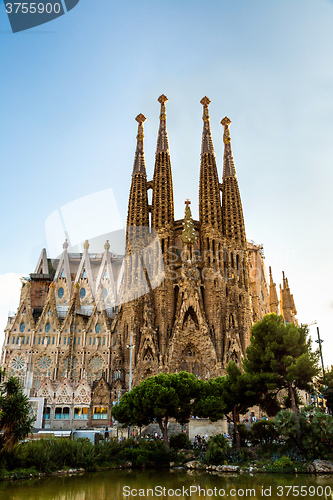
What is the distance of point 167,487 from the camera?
16.5m

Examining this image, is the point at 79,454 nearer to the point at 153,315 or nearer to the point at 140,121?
the point at 153,315

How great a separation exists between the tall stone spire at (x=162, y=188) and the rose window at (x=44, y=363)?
1859 centimetres

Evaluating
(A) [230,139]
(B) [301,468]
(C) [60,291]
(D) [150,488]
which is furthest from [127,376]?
(A) [230,139]

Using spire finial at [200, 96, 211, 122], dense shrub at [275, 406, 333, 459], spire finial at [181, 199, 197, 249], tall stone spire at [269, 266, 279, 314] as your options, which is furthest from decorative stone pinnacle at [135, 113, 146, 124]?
dense shrub at [275, 406, 333, 459]

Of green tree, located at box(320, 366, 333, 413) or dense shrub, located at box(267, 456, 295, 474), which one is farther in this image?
green tree, located at box(320, 366, 333, 413)

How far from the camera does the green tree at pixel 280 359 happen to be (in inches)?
954

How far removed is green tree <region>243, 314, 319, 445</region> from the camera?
24.2 m

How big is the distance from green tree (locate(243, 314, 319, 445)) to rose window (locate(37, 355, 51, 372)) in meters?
25.8

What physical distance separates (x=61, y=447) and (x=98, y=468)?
2303 millimetres

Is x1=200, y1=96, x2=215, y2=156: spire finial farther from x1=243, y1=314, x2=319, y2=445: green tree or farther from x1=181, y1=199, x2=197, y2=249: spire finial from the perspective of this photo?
x1=243, y1=314, x2=319, y2=445: green tree

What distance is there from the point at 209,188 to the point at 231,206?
3.51 metres

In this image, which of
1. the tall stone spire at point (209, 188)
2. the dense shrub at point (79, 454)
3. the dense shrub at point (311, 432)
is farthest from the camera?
the tall stone spire at point (209, 188)

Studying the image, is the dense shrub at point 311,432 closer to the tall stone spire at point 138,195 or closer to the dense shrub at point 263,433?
the dense shrub at point 263,433

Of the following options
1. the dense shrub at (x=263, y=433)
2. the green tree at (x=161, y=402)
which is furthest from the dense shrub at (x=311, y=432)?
the green tree at (x=161, y=402)
